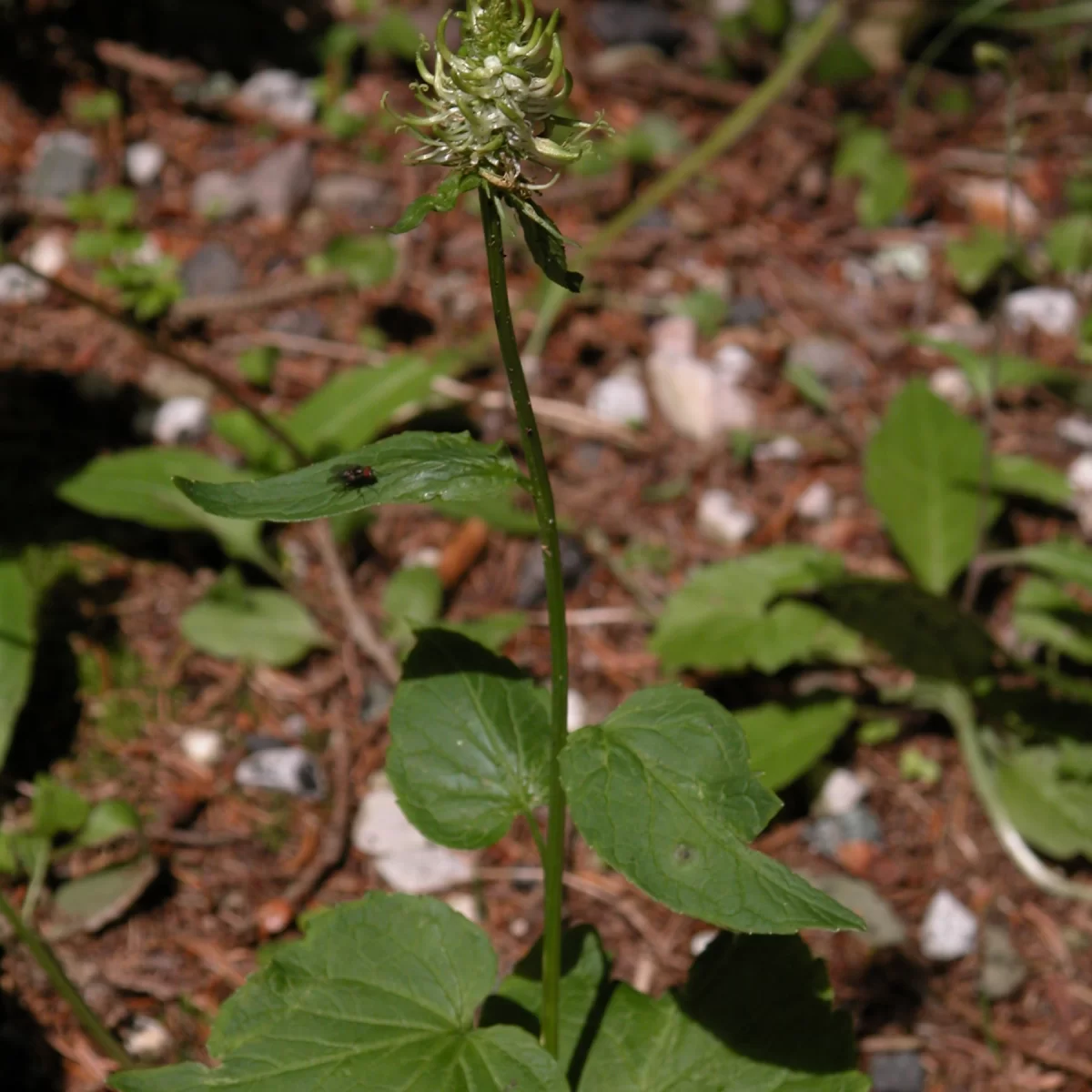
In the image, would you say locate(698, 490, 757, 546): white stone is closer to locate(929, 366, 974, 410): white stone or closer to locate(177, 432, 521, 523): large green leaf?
locate(929, 366, 974, 410): white stone

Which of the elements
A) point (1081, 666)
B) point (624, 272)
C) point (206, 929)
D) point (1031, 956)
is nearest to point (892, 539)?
point (1081, 666)

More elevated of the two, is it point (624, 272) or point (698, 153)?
point (698, 153)

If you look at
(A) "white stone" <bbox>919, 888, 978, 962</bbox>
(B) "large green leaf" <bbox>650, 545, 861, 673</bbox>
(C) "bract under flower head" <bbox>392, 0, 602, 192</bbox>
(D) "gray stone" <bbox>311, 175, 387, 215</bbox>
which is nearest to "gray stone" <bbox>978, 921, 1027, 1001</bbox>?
(A) "white stone" <bbox>919, 888, 978, 962</bbox>

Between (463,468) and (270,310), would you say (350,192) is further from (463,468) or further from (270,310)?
(463,468)

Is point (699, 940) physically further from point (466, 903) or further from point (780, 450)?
point (780, 450)

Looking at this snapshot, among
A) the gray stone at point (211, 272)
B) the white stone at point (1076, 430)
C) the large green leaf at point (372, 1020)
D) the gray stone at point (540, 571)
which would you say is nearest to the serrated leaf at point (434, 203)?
the large green leaf at point (372, 1020)

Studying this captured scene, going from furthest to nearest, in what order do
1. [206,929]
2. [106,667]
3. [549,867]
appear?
[106,667], [206,929], [549,867]

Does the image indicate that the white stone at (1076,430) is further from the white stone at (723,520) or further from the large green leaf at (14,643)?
the large green leaf at (14,643)
